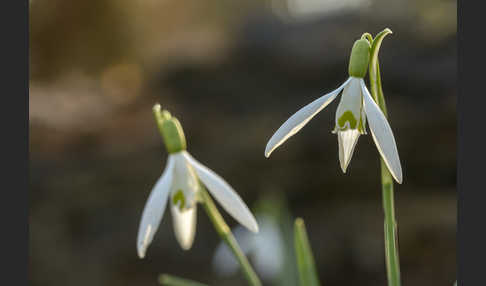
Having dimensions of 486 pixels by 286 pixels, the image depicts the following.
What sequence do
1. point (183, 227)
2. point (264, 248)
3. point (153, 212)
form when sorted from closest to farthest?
point (153, 212), point (183, 227), point (264, 248)

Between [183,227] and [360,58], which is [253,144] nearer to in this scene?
[183,227]

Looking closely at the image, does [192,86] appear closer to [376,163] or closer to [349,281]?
[376,163]

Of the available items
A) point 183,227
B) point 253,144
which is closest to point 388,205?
point 183,227

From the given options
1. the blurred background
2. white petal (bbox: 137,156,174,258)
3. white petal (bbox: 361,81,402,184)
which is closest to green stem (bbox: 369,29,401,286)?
white petal (bbox: 361,81,402,184)

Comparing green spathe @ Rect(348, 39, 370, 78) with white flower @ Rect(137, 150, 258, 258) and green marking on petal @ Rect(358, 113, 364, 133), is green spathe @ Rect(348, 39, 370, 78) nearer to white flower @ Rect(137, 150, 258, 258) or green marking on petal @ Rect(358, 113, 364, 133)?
green marking on petal @ Rect(358, 113, 364, 133)

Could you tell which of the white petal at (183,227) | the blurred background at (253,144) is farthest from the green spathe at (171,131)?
the blurred background at (253,144)

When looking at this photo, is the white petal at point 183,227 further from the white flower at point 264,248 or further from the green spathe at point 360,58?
the white flower at point 264,248
